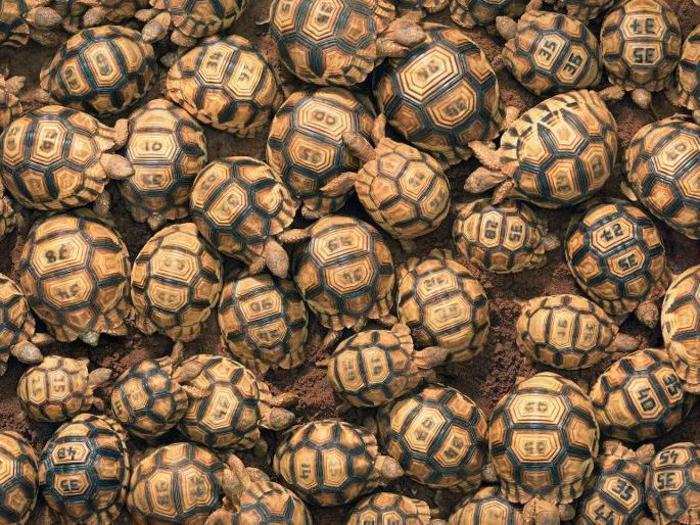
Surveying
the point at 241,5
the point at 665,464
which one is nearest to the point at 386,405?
the point at 665,464

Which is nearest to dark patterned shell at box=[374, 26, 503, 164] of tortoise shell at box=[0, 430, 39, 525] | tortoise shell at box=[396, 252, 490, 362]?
tortoise shell at box=[396, 252, 490, 362]

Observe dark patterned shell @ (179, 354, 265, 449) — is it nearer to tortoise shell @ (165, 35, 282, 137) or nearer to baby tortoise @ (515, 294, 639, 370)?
tortoise shell @ (165, 35, 282, 137)

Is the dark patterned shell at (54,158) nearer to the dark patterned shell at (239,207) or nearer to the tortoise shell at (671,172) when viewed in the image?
the dark patterned shell at (239,207)

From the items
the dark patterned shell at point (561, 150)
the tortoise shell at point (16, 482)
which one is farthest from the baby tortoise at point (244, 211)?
the tortoise shell at point (16, 482)

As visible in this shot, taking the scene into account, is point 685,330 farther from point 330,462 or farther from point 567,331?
point 330,462

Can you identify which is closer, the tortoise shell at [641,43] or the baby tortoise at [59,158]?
the baby tortoise at [59,158]

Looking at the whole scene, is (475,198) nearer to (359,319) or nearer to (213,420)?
(359,319)
